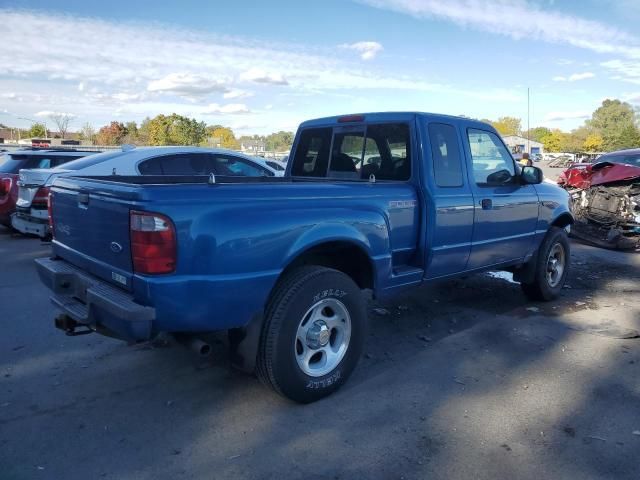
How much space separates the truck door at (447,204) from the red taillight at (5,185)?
8.43m

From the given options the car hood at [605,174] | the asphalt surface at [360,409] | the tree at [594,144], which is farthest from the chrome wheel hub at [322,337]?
the tree at [594,144]

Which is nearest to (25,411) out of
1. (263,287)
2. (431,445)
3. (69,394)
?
(69,394)

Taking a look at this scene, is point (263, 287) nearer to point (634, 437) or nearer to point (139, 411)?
point (139, 411)

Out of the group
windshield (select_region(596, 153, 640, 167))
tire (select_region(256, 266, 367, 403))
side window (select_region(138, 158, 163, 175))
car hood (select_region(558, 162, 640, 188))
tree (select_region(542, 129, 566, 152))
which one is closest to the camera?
tire (select_region(256, 266, 367, 403))

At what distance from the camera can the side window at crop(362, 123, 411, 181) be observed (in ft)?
14.7

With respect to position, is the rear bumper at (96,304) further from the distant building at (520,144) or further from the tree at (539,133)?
the tree at (539,133)

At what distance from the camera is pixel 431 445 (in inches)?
122

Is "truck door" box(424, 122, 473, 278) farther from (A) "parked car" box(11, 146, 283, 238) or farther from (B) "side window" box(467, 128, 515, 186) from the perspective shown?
(A) "parked car" box(11, 146, 283, 238)

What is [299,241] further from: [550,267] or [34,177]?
[34,177]

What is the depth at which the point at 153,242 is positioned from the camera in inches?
111

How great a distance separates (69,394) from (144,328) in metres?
1.29

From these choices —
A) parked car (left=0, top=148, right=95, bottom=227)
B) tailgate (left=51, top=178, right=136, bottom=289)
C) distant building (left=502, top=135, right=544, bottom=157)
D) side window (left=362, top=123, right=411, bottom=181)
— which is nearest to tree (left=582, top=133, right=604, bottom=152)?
distant building (left=502, top=135, right=544, bottom=157)

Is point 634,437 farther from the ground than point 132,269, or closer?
closer

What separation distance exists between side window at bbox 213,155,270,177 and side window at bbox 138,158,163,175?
915 mm
